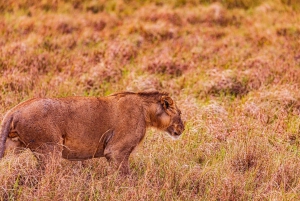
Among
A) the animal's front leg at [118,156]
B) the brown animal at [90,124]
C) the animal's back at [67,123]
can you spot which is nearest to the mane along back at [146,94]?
the brown animal at [90,124]

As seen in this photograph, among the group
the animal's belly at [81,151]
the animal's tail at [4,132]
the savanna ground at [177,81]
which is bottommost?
the savanna ground at [177,81]

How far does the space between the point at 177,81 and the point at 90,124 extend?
4513 millimetres

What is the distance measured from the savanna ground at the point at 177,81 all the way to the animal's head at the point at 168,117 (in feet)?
0.99

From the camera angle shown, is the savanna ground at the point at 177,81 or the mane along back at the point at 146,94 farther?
the mane along back at the point at 146,94

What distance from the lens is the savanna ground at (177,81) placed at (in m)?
Answer: 5.85

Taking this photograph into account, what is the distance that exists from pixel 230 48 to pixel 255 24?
2.67 meters

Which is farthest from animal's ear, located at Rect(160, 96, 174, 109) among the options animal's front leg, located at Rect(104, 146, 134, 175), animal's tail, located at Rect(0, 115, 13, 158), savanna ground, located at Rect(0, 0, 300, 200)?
animal's tail, located at Rect(0, 115, 13, 158)

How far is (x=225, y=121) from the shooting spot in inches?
315

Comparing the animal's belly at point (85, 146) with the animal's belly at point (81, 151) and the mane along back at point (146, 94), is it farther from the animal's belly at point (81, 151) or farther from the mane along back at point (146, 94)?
the mane along back at point (146, 94)

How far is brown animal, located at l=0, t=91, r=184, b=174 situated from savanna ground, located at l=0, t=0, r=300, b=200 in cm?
26

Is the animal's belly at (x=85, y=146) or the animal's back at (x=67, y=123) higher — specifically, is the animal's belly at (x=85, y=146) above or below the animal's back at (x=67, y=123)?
below

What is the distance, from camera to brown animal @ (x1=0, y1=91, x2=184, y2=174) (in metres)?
5.41

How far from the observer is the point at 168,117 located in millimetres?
6656

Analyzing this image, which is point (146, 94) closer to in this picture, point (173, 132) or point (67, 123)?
point (173, 132)
